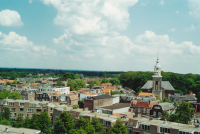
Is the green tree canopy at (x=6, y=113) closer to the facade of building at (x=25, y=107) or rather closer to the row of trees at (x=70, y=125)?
the facade of building at (x=25, y=107)

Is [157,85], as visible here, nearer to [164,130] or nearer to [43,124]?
[164,130]

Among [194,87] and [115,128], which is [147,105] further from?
[194,87]

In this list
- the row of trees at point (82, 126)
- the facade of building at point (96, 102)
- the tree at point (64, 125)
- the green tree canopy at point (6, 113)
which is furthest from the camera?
the facade of building at point (96, 102)

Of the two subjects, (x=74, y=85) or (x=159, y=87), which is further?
(x=74, y=85)

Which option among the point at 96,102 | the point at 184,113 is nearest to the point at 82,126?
the point at 184,113

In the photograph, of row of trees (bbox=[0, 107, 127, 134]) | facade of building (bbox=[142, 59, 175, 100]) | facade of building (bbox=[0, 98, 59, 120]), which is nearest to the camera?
row of trees (bbox=[0, 107, 127, 134])

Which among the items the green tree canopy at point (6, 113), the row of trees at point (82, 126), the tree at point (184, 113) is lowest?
the green tree canopy at point (6, 113)

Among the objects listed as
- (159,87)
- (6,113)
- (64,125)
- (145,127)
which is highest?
(159,87)

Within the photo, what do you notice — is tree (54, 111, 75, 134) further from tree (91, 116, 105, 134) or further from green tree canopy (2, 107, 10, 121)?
green tree canopy (2, 107, 10, 121)

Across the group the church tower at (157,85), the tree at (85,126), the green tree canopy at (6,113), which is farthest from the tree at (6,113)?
the church tower at (157,85)

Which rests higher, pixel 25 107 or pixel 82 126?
pixel 82 126

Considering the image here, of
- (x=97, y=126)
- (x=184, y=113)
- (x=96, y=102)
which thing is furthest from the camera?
(x=96, y=102)

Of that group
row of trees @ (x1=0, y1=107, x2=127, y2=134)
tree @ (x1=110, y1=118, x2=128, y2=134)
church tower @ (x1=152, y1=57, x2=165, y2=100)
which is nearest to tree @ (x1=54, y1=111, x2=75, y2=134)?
row of trees @ (x1=0, y1=107, x2=127, y2=134)
